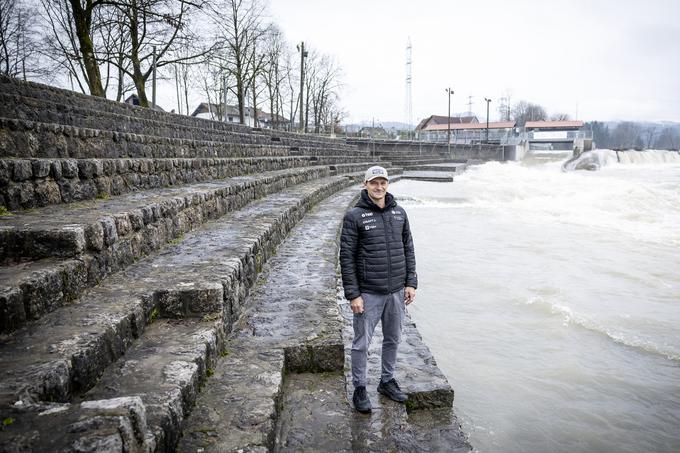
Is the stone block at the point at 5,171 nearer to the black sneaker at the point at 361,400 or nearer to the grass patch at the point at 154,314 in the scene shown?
the grass patch at the point at 154,314

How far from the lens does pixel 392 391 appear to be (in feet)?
9.25

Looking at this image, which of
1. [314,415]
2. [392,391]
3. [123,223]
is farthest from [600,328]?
[123,223]

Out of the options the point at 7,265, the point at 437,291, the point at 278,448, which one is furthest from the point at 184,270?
the point at 437,291

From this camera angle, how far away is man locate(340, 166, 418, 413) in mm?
2773

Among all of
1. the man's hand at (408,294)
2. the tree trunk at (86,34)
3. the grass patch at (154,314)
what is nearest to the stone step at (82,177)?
the grass patch at (154,314)

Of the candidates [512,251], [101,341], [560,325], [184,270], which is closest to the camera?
[101,341]

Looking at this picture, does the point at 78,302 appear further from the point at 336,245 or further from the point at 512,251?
the point at 512,251

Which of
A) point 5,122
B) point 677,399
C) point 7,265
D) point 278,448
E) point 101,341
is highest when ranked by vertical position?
point 5,122

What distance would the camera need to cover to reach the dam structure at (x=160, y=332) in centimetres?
173

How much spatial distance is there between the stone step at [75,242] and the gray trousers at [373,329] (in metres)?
1.81

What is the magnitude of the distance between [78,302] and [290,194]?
6.53 metres

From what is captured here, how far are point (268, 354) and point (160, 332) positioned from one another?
27.8 inches

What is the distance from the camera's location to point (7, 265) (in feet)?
8.11

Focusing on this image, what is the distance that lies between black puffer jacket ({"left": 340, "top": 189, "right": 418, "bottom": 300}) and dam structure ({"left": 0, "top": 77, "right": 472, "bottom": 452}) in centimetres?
54
